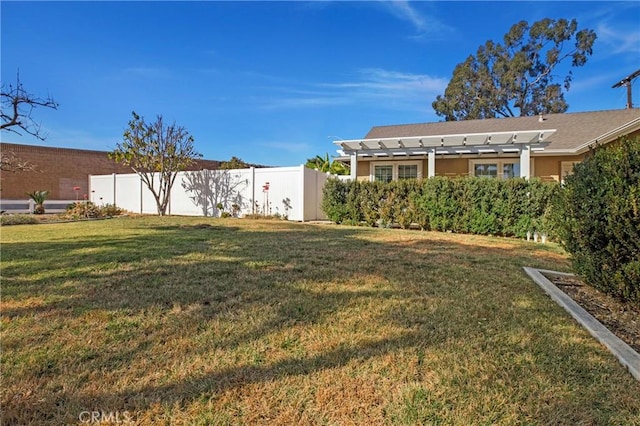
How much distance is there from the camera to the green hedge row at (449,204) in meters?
9.42

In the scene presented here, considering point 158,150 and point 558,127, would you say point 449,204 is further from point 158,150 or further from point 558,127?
point 158,150

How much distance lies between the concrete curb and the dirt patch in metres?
0.11

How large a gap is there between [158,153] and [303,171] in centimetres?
696

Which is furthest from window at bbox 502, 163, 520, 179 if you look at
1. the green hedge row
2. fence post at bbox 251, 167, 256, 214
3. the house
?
fence post at bbox 251, 167, 256, 214

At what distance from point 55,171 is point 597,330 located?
1034 inches

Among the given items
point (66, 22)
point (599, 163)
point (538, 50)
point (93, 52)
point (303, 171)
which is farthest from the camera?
point (538, 50)

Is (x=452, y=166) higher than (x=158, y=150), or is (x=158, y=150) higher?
(x=158, y=150)

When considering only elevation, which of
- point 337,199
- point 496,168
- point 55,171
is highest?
point 55,171

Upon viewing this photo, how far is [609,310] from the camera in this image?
11.5ft

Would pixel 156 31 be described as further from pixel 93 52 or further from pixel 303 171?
pixel 303 171

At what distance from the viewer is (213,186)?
1591 cm

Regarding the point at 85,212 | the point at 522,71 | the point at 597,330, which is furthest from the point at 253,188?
the point at 522,71

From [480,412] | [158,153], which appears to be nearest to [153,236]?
[480,412]

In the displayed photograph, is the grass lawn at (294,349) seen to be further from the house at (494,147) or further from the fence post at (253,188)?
the fence post at (253,188)
